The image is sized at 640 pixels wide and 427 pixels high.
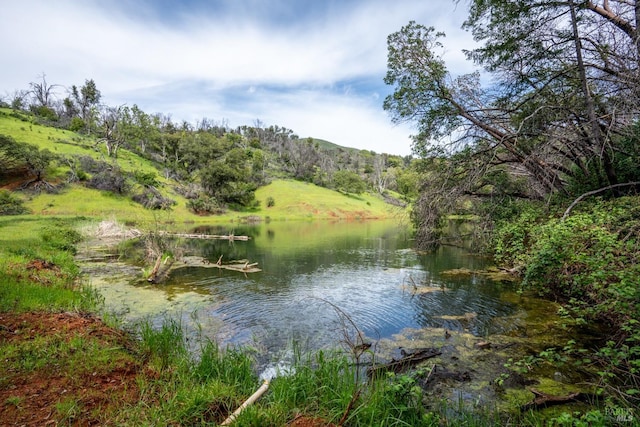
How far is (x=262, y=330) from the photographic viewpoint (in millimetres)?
10078

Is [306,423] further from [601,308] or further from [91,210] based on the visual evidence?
[91,210]

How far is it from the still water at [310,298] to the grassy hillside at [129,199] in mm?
16995

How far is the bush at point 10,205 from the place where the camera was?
36116 millimetres

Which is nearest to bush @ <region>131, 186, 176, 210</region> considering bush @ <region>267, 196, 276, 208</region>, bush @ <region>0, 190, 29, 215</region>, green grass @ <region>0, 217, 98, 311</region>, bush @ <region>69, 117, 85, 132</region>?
bush @ <region>0, 190, 29, 215</region>

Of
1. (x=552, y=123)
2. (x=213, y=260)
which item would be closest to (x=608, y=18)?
(x=552, y=123)

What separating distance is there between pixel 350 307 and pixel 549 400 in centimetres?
755

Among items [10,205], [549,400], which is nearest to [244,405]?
[549,400]

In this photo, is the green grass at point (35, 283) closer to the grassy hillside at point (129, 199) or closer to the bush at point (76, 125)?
the grassy hillside at point (129, 199)

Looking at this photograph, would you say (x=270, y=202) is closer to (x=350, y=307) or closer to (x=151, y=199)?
(x=151, y=199)

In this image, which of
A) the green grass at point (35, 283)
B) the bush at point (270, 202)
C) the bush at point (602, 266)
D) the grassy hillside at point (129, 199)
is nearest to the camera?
the bush at point (602, 266)

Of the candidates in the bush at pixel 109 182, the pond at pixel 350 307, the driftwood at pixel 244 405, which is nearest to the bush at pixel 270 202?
the bush at pixel 109 182

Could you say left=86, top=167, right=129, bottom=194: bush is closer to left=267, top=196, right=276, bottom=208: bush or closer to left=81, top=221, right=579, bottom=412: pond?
left=267, top=196, right=276, bottom=208: bush

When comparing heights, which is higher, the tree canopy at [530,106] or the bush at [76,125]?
the bush at [76,125]

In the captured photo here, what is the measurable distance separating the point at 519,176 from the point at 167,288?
56.8ft
